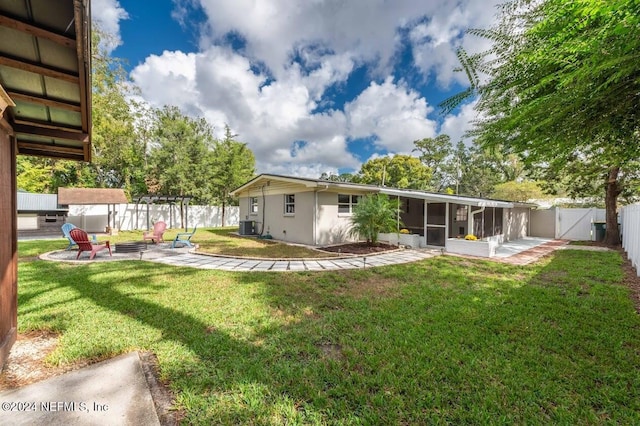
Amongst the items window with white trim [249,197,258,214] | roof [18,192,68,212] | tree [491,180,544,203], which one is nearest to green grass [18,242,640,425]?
window with white trim [249,197,258,214]

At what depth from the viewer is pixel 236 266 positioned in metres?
7.68

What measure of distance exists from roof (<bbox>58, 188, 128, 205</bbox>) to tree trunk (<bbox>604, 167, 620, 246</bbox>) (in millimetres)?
27305

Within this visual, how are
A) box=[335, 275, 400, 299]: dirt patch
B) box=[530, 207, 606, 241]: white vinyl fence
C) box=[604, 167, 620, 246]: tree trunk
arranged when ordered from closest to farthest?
box=[335, 275, 400, 299]: dirt patch
box=[604, 167, 620, 246]: tree trunk
box=[530, 207, 606, 241]: white vinyl fence

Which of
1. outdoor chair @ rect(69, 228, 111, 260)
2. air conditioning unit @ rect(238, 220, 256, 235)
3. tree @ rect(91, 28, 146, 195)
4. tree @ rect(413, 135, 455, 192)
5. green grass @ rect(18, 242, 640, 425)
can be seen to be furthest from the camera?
tree @ rect(413, 135, 455, 192)

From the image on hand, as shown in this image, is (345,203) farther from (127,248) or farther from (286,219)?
(127,248)

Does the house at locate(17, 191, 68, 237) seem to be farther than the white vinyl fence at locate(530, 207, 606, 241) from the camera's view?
Yes

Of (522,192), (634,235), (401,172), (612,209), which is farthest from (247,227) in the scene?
(401,172)

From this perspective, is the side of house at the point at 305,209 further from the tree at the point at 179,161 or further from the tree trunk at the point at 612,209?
the tree trunk at the point at 612,209

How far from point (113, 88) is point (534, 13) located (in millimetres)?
19846

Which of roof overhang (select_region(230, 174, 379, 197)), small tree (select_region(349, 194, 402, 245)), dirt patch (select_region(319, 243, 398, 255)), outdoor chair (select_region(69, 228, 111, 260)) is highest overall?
roof overhang (select_region(230, 174, 379, 197))

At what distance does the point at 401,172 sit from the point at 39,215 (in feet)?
109

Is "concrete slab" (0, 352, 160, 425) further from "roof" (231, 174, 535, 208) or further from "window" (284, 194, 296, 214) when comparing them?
"window" (284, 194, 296, 214)

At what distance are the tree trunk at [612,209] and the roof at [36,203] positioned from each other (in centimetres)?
3142

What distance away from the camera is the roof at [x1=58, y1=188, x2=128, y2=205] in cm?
1617
